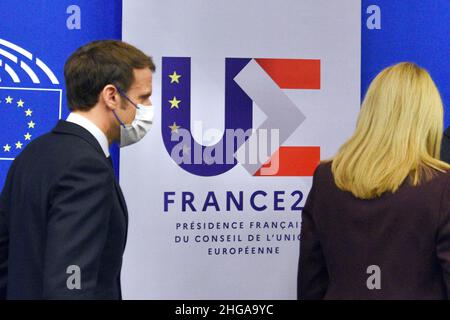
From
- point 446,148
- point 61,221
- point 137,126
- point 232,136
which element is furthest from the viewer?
point 232,136

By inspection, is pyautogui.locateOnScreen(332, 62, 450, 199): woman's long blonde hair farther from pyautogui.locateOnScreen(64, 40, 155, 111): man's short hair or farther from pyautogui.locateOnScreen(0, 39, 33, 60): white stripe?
pyautogui.locateOnScreen(0, 39, 33, 60): white stripe

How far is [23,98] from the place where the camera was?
2.65 m

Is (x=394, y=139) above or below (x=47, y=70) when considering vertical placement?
below

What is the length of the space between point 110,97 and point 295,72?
1.34 meters

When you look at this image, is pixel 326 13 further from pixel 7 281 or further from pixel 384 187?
pixel 7 281

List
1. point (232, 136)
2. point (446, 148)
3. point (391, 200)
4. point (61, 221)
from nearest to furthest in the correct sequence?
point (61, 221)
point (391, 200)
point (446, 148)
point (232, 136)

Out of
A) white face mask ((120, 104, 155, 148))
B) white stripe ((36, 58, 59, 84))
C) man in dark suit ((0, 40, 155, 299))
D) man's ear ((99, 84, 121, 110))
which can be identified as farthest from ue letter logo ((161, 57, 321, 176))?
man's ear ((99, 84, 121, 110))

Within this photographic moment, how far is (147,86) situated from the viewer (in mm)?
1703

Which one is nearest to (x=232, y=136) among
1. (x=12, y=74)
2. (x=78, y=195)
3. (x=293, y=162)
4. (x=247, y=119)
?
(x=247, y=119)

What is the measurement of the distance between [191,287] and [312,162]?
0.70 metres

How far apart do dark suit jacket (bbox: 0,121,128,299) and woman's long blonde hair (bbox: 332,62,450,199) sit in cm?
54

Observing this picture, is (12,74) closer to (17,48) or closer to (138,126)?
(17,48)
